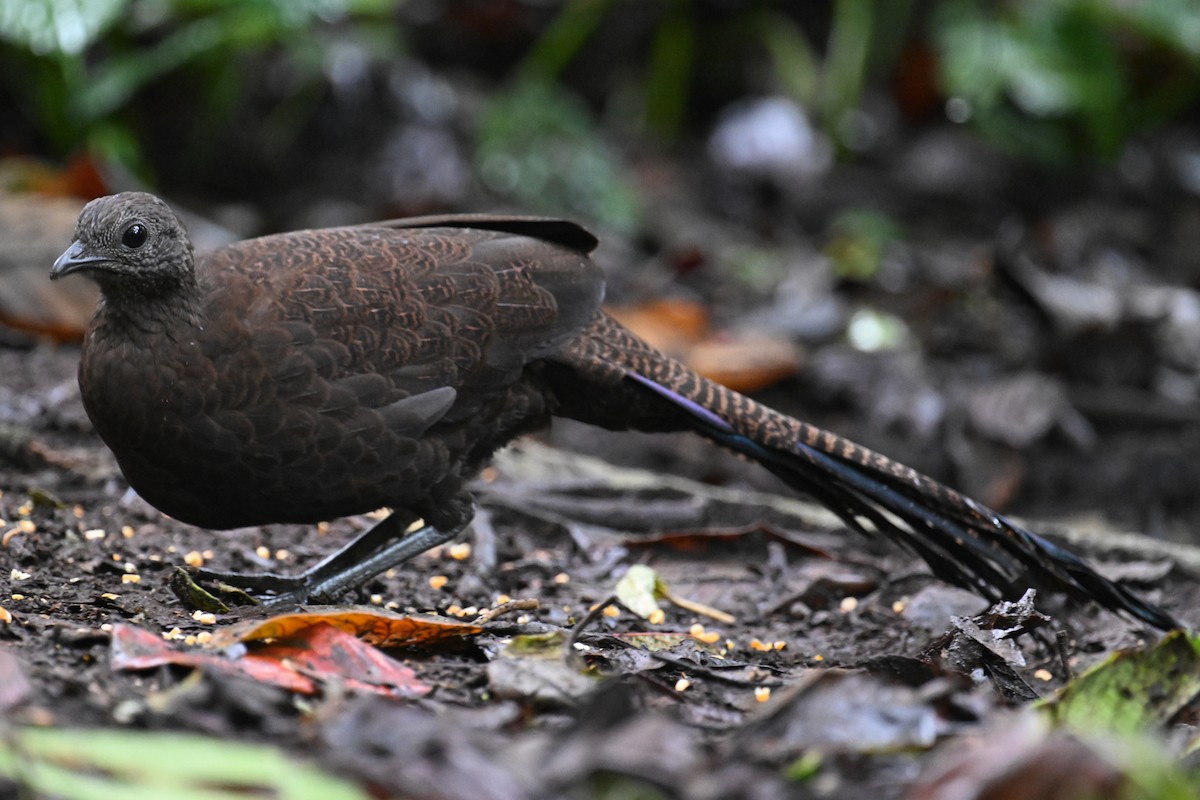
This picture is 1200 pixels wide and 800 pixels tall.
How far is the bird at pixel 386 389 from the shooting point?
380 cm

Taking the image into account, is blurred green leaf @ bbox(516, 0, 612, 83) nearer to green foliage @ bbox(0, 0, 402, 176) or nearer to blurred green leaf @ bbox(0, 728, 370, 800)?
green foliage @ bbox(0, 0, 402, 176)

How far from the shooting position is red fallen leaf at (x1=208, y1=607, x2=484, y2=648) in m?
3.30

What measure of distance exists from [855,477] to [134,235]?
2265mm

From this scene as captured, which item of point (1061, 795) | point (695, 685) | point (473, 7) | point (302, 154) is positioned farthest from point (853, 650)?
point (473, 7)

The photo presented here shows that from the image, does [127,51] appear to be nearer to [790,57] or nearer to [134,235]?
[790,57]

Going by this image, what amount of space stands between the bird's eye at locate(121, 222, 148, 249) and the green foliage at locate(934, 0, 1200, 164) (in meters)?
6.78

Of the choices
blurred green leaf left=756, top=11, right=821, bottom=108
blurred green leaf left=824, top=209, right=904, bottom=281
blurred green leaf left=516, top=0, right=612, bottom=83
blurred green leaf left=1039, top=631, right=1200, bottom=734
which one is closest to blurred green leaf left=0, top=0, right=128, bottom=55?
blurred green leaf left=516, top=0, right=612, bottom=83

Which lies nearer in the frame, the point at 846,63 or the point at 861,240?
the point at 861,240

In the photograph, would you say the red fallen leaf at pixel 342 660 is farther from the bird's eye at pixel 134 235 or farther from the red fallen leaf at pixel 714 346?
the red fallen leaf at pixel 714 346

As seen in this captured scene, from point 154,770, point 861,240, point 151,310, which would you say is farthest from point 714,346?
point 154,770

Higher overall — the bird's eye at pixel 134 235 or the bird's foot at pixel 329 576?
the bird's eye at pixel 134 235

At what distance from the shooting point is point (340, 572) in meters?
4.33

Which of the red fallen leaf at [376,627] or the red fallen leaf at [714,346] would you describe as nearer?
the red fallen leaf at [376,627]

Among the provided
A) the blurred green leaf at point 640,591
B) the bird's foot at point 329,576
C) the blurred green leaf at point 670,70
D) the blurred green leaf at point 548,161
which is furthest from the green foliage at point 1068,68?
the bird's foot at point 329,576
